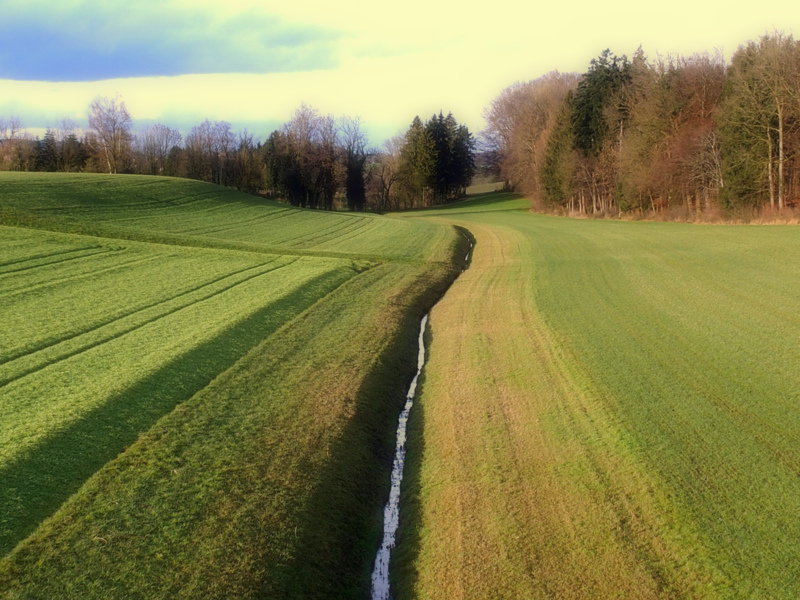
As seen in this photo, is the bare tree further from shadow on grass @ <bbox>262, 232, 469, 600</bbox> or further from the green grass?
shadow on grass @ <bbox>262, 232, 469, 600</bbox>

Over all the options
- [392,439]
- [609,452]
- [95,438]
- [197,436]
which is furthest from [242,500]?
[609,452]

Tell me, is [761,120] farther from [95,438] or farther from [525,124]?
[525,124]

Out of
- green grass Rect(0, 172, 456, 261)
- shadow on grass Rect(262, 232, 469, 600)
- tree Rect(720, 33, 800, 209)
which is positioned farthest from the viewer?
tree Rect(720, 33, 800, 209)

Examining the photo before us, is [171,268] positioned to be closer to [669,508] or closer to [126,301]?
[126,301]

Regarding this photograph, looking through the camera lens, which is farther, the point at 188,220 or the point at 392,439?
the point at 188,220

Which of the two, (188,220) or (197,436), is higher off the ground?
(188,220)

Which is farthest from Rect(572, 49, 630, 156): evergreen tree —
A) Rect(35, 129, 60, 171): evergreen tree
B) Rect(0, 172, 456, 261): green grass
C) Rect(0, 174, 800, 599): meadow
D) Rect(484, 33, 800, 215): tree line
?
Rect(35, 129, 60, 171): evergreen tree

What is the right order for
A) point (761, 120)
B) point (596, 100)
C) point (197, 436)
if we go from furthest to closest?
1. point (596, 100)
2. point (761, 120)
3. point (197, 436)
